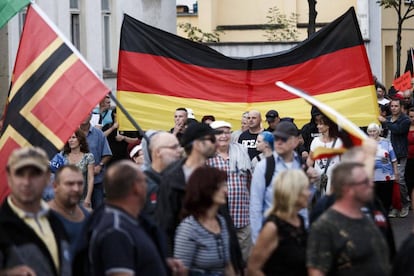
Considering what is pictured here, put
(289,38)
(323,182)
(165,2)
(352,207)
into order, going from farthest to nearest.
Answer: (289,38), (165,2), (323,182), (352,207)

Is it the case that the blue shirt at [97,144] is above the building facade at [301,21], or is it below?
below

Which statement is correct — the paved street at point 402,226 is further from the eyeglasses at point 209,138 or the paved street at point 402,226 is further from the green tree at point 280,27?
the green tree at point 280,27

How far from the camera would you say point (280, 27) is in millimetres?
38469

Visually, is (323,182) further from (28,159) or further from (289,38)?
(289,38)

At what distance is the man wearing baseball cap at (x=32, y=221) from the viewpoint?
315 inches

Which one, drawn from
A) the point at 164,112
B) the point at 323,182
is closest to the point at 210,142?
the point at 323,182

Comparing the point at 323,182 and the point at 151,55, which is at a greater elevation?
the point at 151,55

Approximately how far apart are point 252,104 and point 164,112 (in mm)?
1164

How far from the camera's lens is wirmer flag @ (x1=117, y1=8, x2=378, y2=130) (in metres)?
14.9

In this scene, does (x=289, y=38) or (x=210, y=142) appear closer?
(x=210, y=142)

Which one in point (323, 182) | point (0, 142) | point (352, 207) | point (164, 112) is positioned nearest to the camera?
point (352, 207)

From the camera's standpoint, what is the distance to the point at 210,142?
33.6ft

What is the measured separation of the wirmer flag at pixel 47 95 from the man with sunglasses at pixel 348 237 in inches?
110

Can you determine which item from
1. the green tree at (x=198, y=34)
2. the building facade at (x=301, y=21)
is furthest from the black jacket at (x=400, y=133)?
the building facade at (x=301, y=21)
